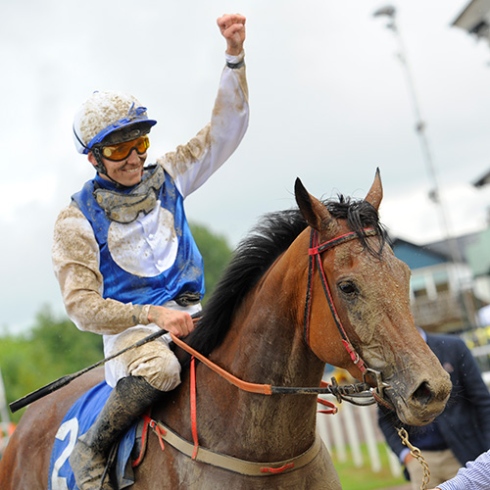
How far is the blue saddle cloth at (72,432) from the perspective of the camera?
449 centimetres

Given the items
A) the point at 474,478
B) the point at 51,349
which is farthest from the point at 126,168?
the point at 51,349

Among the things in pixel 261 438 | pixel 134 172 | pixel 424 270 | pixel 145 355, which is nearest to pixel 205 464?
pixel 261 438

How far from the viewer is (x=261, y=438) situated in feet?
12.3

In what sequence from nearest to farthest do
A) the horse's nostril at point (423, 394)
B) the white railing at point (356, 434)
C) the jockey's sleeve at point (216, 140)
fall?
the horse's nostril at point (423, 394)
the jockey's sleeve at point (216, 140)
the white railing at point (356, 434)

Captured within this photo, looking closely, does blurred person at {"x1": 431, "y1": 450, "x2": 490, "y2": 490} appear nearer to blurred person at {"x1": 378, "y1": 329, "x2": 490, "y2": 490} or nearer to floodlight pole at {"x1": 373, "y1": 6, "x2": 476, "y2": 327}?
blurred person at {"x1": 378, "y1": 329, "x2": 490, "y2": 490}

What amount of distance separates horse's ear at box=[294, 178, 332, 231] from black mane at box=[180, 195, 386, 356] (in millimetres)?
420

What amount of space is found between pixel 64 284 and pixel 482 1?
1080 centimetres

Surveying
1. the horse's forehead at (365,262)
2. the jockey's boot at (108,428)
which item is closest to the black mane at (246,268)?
the jockey's boot at (108,428)

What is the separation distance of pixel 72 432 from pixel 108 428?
585 millimetres

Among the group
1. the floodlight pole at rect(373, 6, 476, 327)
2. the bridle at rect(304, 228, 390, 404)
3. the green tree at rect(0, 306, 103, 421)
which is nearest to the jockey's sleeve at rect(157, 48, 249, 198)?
the bridle at rect(304, 228, 390, 404)

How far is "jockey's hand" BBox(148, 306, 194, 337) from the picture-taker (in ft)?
13.3

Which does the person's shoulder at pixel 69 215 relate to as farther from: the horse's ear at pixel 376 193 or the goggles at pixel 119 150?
the horse's ear at pixel 376 193

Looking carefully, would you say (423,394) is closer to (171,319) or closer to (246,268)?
(246,268)

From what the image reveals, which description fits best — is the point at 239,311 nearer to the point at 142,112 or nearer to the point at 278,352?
the point at 278,352
